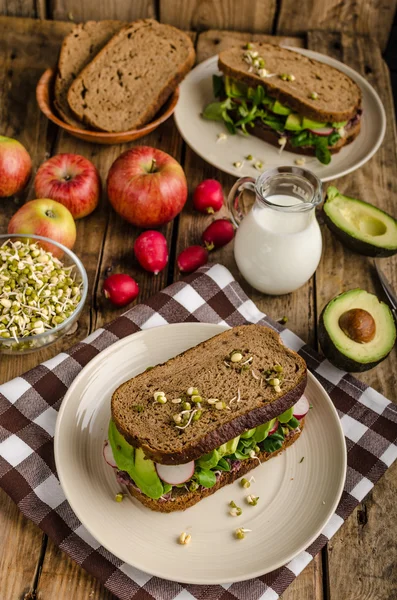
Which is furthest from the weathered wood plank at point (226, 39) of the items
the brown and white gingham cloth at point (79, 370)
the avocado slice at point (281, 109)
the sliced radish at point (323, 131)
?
the brown and white gingham cloth at point (79, 370)

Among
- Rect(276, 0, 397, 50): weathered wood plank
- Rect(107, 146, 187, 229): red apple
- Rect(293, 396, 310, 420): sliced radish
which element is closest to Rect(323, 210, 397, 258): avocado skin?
Rect(107, 146, 187, 229): red apple

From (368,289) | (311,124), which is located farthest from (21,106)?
(368,289)

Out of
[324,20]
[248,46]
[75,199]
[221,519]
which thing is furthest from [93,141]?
[221,519]

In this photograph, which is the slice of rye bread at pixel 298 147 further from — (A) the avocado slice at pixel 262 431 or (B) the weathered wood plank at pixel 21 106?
(A) the avocado slice at pixel 262 431

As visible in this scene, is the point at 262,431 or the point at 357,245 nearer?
the point at 262,431

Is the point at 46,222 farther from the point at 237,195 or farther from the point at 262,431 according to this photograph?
the point at 262,431

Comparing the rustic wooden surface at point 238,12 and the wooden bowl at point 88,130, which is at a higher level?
the rustic wooden surface at point 238,12

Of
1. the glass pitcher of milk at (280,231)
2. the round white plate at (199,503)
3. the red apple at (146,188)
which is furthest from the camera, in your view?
the red apple at (146,188)
